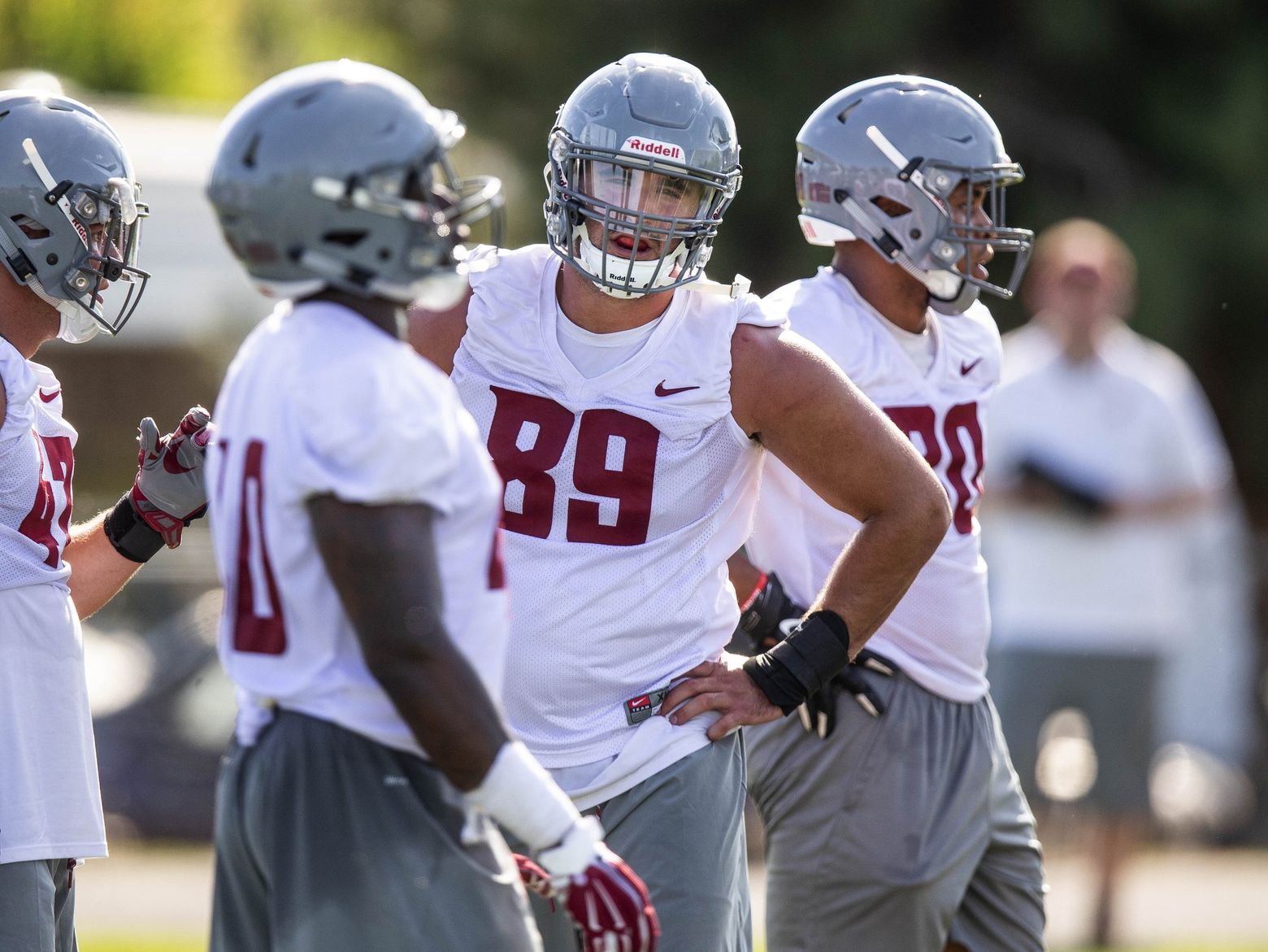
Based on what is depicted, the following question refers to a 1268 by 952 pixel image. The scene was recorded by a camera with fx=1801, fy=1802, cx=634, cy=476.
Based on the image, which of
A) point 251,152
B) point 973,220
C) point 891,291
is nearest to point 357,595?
point 251,152

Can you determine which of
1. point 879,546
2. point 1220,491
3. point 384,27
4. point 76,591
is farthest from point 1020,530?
point 384,27

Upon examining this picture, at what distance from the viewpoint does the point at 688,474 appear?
11.7 feet

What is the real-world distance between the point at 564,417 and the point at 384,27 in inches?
398

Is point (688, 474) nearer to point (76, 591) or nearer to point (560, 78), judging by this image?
point (76, 591)

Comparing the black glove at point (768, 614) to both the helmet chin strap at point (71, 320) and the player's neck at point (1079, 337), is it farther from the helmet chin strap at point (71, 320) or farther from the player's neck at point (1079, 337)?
the player's neck at point (1079, 337)

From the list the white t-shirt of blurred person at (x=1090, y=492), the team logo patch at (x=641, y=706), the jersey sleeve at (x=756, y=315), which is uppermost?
the jersey sleeve at (x=756, y=315)

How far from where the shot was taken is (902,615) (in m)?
4.14

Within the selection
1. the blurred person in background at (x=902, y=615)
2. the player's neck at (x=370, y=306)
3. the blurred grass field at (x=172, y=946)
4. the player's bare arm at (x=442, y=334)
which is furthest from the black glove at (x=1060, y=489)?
the player's neck at (x=370, y=306)

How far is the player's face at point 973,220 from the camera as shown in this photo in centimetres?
416

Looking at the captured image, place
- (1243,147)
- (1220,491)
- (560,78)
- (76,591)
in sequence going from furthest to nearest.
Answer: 1. (560,78)
2. (1243,147)
3. (1220,491)
4. (76,591)

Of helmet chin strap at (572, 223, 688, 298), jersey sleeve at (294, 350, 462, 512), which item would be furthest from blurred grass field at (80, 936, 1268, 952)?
jersey sleeve at (294, 350, 462, 512)

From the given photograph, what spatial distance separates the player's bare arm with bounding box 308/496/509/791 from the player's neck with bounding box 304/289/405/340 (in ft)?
1.08

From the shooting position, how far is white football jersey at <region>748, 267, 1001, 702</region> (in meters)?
4.11

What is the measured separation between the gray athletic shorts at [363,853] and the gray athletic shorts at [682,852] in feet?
2.64
